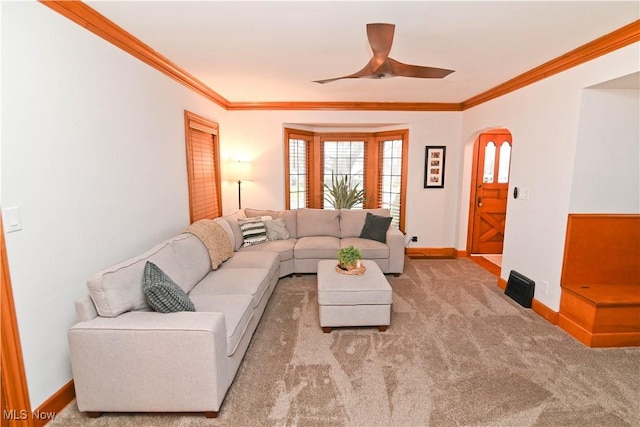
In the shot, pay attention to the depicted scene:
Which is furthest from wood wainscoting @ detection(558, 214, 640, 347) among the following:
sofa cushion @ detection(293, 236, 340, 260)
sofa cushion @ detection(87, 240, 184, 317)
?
sofa cushion @ detection(87, 240, 184, 317)

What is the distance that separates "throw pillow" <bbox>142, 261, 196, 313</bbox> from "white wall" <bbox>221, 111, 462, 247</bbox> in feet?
9.52

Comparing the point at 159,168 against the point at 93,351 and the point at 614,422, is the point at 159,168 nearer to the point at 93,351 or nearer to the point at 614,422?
the point at 93,351

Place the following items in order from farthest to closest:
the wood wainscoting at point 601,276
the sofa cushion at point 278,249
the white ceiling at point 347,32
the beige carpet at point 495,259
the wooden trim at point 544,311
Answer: the beige carpet at point 495,259 → the sofa cushion at point 278,249 → the wooden trim at point 544,311 → the wood wainscoting at point 601,276 → the white ceiling at point 347,32

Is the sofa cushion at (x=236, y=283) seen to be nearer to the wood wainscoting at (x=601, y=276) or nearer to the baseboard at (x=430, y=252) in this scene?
the wood wainscoting at (x=601, y=276)

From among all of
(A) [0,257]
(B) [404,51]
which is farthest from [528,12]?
(A) [0,257]

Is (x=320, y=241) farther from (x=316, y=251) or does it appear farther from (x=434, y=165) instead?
(x=434, y=165)

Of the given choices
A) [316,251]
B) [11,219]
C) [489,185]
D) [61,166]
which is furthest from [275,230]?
[489,185]

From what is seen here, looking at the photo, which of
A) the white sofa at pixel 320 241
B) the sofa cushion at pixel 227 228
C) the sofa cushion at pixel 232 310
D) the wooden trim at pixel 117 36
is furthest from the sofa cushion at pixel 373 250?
the wooden trim at pixel 117 36

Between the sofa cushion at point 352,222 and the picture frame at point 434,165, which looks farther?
the picture frame at point 434,165

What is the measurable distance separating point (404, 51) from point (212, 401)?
3.06m

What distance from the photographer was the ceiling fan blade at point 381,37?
6.60ft

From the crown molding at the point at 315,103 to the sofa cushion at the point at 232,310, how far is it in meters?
2.07

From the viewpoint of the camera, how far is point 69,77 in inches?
76.2

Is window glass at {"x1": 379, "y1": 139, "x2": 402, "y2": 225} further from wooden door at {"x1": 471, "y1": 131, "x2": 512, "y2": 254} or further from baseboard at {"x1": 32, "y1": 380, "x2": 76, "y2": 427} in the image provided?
baseboard at {"x1": 32, "y1": 380, "x2": 76, "y2": 427}
